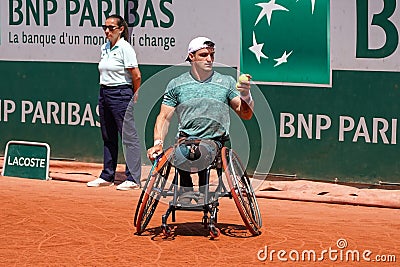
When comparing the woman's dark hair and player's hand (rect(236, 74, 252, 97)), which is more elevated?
the woman's dark hair

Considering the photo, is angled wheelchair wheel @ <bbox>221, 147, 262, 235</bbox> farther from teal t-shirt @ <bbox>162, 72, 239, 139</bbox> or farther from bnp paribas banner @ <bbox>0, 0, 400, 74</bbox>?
bnp paribas banner @ <bbox>0, 0, 400, 74</bbox>

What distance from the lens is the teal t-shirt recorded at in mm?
8188

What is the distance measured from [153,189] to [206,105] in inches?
32.5

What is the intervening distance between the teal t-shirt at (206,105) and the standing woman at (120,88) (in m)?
2.42

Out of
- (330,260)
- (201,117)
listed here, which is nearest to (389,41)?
(201,117)

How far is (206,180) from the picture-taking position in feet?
26.6

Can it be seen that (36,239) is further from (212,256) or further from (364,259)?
(364,259)

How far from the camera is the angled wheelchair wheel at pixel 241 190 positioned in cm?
790

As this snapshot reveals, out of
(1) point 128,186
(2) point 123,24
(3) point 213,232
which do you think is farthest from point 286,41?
(3) point 213,232

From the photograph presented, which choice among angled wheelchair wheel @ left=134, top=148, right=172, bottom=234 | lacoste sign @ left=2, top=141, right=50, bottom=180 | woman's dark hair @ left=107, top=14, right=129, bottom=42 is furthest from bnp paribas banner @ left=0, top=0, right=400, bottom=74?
angled wheelchair wheel @ left=134, top=148, right=172, bottom=234

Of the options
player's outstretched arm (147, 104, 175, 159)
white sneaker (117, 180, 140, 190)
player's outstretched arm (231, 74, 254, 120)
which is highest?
player's outstretched arm (231, 74, 254, 120)

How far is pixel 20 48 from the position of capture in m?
12.6

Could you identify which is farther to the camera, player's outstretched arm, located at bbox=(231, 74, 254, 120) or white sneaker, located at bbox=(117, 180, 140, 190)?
white sneaker, located at bbox=(117, 180, 140, 190)

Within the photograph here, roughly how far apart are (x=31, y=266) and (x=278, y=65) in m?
4.63
